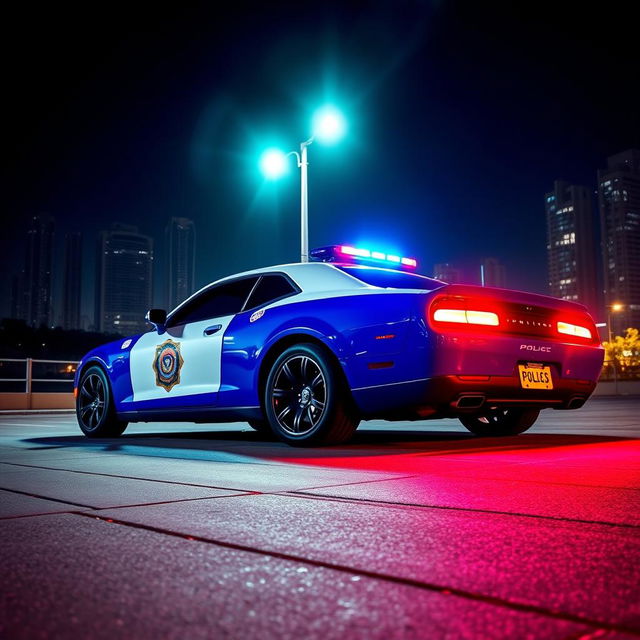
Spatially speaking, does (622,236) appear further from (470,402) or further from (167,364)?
(470,402)

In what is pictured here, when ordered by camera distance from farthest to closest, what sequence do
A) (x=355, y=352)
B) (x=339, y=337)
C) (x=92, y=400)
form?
(x=92, y=400) → (x=339, y=337) → (x=355, y=352)

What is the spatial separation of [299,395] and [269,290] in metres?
1.16

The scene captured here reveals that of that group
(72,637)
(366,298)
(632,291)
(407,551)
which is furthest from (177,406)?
(632,291)

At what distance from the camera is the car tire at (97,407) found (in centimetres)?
823

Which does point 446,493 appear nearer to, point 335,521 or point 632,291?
point 335,521

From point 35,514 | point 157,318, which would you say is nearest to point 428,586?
point 35,514

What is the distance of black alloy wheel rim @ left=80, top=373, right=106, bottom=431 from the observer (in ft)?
27.4

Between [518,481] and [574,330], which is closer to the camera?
[518,481]

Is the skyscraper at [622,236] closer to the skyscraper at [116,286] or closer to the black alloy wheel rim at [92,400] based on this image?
the skyscraper at [116,286]

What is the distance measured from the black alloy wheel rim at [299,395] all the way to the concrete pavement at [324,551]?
1.31 m

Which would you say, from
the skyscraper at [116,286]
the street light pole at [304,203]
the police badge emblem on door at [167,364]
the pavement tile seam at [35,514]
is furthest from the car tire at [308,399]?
the skyscraper at [116,286]

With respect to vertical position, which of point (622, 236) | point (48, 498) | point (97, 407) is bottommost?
point (48, 498)

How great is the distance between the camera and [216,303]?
7707 millimetres

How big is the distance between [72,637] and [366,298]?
437cm
